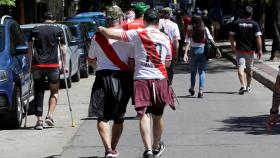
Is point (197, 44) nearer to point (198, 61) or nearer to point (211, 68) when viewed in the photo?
point (198, 61)

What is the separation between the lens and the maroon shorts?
824 centimetres

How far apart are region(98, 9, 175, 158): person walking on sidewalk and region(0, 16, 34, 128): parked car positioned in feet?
11.6

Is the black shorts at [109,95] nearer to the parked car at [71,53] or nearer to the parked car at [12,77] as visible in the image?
the parked car at [12,77]

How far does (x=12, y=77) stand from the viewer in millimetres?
11516

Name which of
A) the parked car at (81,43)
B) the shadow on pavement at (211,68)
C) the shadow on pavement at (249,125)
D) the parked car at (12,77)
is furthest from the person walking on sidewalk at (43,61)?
the shadow on pavement at (211,68)

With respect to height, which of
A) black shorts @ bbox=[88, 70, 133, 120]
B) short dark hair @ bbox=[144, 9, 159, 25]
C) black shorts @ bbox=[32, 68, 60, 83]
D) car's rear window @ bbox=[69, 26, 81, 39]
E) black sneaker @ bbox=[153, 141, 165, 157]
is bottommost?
black sneaker @ bbox=[153, 141, 165, 157]

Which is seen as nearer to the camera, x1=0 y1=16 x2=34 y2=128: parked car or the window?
x1=0 y1=16 x2=34 y2=128: parked car

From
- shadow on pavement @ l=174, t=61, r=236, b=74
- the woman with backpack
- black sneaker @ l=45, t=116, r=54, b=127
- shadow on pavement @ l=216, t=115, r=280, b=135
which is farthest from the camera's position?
shadow on pavement @ l=174, t=61, r=236, b=74

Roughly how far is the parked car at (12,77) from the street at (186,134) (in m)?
0.33

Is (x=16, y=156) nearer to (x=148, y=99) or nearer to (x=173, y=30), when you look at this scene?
(x=148, y=99)

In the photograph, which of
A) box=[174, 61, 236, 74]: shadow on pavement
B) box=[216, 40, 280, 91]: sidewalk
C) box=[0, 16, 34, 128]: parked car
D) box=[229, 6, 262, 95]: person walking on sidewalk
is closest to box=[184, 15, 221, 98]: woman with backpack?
box=[229, 6, 262, 95]: person walking on sidewalk

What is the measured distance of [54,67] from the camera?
11.6m

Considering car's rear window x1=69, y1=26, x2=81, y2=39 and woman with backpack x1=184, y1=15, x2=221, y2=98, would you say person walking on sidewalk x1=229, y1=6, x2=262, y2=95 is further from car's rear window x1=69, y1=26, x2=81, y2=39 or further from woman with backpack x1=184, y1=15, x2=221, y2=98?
car's rear window x1=69, y1=26, x2=81, y2=39

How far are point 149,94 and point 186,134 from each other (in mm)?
2663
